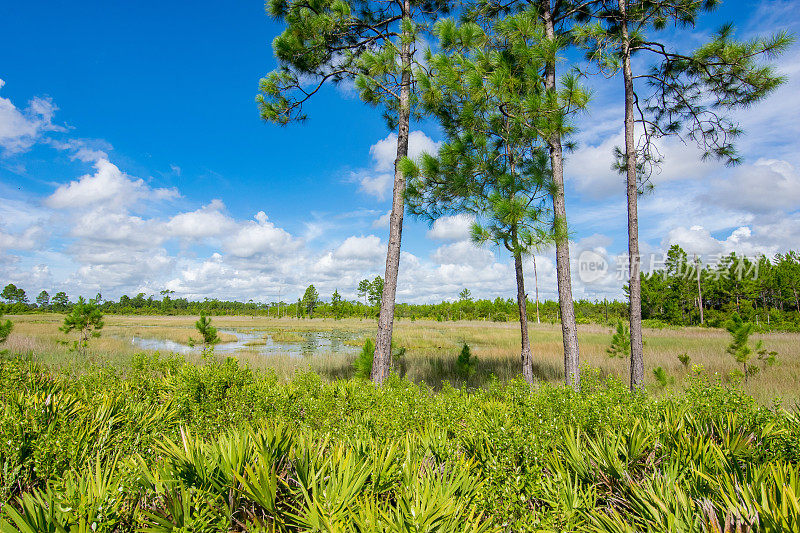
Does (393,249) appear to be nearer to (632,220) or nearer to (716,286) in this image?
(632,220)

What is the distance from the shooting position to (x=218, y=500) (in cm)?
246

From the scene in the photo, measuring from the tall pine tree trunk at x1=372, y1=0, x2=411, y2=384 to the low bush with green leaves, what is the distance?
9.69 ft

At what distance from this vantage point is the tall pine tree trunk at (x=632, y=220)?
7.92 metres

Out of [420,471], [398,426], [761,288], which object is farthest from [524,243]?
[761,288]

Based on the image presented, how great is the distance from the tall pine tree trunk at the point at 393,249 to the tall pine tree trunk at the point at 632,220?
4864 millimetres

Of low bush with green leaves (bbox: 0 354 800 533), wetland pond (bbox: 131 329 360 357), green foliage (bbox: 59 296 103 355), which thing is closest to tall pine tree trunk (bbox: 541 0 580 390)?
low bush with green leaves (bbox: 0 354 800 533)

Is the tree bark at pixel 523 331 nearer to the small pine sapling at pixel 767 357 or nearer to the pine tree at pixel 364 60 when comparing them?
the pine tree at pixel 364 60

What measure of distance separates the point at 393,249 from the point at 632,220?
5249mm

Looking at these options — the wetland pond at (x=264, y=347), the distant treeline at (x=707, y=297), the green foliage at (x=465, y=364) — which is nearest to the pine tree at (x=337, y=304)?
the distant treeline at (x=707, y=297)

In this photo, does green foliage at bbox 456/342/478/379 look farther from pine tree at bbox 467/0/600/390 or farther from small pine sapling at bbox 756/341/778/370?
small pine sapling at bbox 756/341/778/370

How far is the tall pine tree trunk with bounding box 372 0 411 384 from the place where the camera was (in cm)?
786

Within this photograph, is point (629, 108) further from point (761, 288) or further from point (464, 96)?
point (761, 288)

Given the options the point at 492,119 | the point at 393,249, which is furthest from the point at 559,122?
the point at 393,249

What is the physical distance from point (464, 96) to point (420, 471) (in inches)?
265
